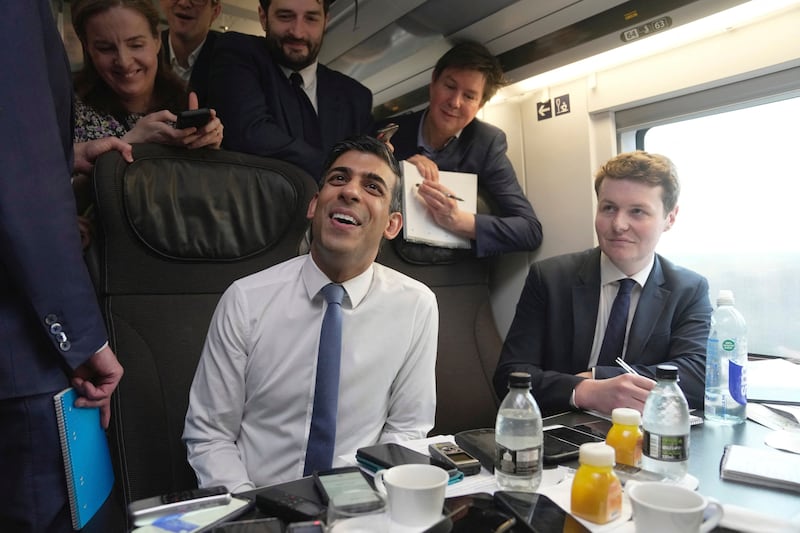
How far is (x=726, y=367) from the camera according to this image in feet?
5.68

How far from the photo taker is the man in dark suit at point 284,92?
229 cm

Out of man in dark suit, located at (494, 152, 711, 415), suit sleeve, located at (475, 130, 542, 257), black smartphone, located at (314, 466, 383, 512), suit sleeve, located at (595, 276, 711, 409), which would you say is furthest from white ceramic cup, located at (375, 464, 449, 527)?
suit sleeve, located at (475, 130, 542, 257)

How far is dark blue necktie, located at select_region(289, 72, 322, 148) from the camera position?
8.38 feet

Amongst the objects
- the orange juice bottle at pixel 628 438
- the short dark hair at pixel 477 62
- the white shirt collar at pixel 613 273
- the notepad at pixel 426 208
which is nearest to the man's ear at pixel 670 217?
the white shirt collar at pixel 613 273

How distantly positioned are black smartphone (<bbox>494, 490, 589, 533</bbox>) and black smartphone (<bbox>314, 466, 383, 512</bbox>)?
24 cm

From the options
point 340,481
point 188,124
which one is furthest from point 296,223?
point 340,481

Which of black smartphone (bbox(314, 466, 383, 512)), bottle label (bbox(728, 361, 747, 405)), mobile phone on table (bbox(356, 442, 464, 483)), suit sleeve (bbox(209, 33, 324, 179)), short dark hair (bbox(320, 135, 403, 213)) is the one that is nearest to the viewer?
black smartphone (bbox(314, 466, 383, 512))

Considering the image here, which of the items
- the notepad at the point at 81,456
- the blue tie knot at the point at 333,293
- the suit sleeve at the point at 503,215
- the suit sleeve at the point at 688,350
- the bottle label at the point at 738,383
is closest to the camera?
the notepad at the point at 81,456

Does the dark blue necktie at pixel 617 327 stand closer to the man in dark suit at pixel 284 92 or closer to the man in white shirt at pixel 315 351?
the man in white shirt at pixel 315 351

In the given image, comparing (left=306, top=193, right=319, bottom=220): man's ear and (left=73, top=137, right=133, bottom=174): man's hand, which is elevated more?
(left=73, top=137, right=133, bottom=174): man's hand

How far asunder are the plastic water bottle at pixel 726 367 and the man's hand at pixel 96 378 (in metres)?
1.73

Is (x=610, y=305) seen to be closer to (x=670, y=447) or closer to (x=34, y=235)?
(x=670, y=447)

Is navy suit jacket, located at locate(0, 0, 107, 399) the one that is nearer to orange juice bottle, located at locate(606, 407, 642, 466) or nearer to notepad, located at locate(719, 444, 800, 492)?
orange juice bottle, located at locate(606, 407, 642, 466)

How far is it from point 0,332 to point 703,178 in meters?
2.57
